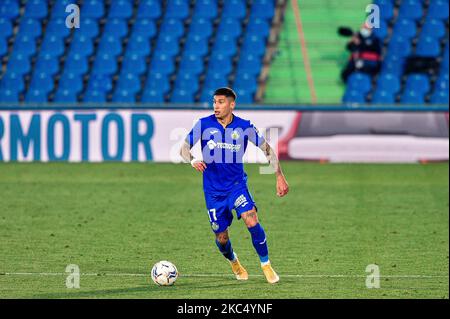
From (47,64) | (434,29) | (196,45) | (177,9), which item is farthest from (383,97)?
(47,64)

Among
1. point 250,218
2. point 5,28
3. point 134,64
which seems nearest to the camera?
point 250,218

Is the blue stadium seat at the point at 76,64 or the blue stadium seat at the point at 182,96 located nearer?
the blue stadium seat at the point at 182,96

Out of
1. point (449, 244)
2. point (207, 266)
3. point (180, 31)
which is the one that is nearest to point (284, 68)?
point (180, 31)

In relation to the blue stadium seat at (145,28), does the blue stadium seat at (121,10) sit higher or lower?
higher

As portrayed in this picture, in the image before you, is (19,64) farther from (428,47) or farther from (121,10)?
(428,47)

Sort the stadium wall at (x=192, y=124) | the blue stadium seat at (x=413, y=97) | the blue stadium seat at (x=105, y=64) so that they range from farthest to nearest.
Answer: the blue stadium seat at (x=105, y=64) < the blue stadium seat at (x=413, y=97) < the stadium wall at (x=192, y=124)

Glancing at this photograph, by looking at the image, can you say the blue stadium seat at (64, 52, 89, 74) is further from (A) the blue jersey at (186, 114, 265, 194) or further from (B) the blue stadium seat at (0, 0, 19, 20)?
(A) the blue jersey at (186, 114, 265, 194)

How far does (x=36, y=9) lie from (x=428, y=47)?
10.0 meters

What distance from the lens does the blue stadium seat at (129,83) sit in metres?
26.4

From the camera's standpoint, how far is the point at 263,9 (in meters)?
28.1

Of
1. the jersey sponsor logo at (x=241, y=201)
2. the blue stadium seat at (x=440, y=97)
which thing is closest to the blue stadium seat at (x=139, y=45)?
the blue stadium seat at (x=440, y=97)

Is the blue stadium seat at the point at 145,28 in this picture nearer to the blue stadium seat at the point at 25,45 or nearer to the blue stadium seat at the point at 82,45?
the blue stadium seat at the point at 82,45

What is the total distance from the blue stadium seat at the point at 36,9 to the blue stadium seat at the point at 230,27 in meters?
4.58
